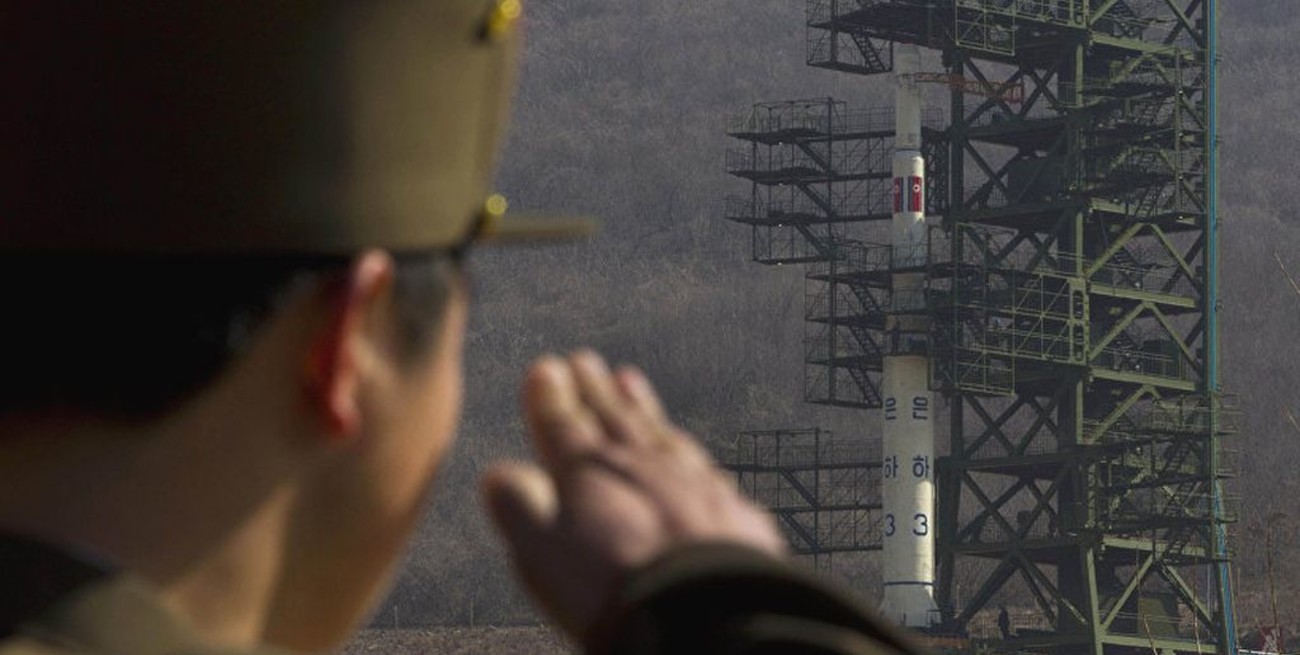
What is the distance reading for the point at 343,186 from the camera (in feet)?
5.07

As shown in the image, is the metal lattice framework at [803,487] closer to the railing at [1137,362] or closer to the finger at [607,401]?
the railing at [1137,362]

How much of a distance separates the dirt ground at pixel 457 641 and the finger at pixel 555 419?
5791cm

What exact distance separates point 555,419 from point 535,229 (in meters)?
0.22

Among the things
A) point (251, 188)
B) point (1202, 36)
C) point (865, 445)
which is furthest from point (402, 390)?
point (865, 445)

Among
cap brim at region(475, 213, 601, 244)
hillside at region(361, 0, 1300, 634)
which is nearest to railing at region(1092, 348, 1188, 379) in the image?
hillside at region(361, 0, 1300, 634)

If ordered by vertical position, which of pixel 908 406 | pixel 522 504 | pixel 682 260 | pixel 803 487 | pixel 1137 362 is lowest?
pixel 803 487

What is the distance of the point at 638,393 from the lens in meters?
1.57

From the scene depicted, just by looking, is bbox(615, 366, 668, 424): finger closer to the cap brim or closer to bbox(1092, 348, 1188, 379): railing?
the cap brim

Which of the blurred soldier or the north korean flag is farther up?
the north korean flag

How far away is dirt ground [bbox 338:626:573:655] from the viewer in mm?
60188

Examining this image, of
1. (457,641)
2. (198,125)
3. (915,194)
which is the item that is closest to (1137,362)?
(915,194)

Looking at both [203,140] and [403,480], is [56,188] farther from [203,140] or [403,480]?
[403,480]

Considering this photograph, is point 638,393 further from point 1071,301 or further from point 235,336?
point 1071,301

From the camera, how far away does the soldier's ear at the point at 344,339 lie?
153 centimetres
